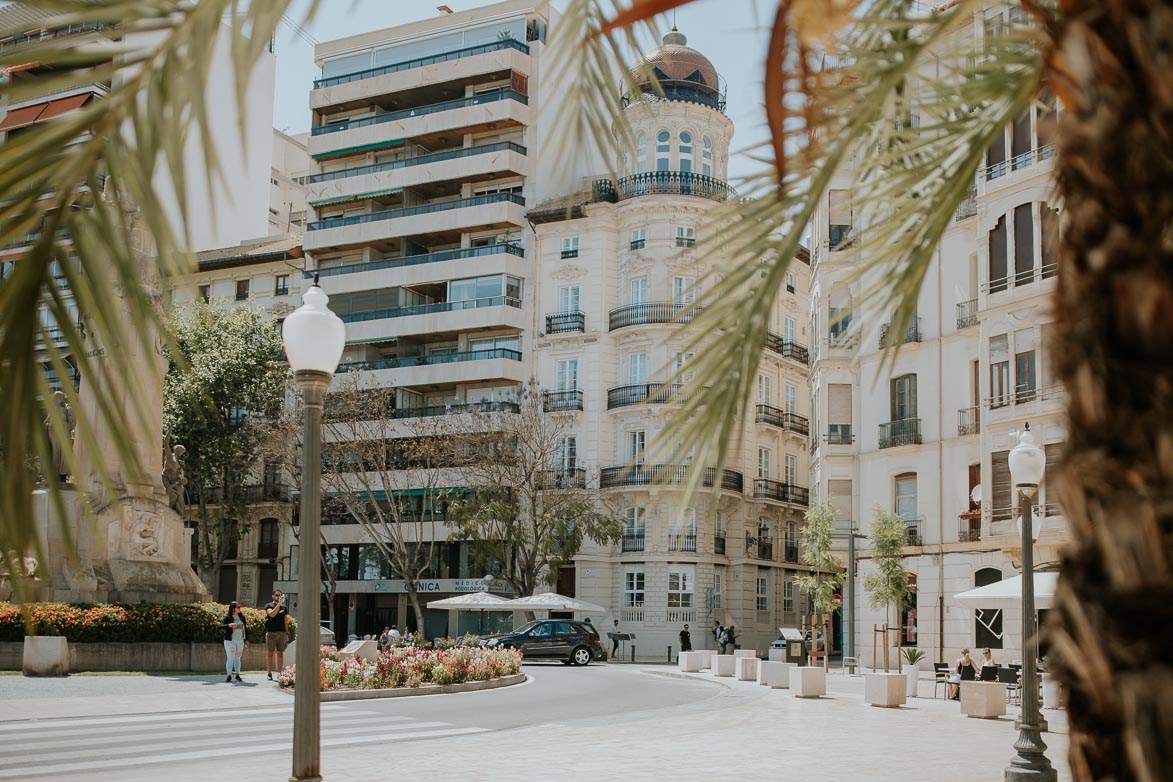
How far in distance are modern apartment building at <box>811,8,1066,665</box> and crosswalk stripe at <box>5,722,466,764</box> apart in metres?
17.4

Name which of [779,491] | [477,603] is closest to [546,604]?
[477,603]

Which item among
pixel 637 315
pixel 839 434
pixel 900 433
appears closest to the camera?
pixel 900 433

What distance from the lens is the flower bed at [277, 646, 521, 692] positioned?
23.2 meters

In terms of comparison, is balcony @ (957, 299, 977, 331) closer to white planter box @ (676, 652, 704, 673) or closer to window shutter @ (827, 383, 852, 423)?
window shutter @ (827, 383, 852, 423)

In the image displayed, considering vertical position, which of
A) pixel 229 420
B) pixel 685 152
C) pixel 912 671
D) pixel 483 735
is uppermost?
pixel 685 152

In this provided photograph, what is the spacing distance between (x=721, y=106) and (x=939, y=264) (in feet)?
67.9

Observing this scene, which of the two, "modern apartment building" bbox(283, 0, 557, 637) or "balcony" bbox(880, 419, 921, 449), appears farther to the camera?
"modern apartment building" bbox(283, 0, 557, 637)

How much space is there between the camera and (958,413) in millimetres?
41250

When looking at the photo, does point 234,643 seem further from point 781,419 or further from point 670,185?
point 781,419

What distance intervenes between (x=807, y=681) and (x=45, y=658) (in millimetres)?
15341

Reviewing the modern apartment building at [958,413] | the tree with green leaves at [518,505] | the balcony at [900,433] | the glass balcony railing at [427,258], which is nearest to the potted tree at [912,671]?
the modern apartment building at [958,413]

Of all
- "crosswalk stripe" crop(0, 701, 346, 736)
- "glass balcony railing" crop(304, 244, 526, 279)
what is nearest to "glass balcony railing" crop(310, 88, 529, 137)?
"glass balcony railing" crop(304, 244, 526, 279)

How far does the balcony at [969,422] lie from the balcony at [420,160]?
27.1m

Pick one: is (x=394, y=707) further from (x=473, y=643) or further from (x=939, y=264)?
(x=939, y=264)
